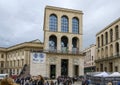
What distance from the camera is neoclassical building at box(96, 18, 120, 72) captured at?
62844 millimetres

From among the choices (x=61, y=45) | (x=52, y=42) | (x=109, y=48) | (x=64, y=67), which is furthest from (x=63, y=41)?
(x=109, y=48)

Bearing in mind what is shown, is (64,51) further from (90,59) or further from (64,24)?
(90,59)

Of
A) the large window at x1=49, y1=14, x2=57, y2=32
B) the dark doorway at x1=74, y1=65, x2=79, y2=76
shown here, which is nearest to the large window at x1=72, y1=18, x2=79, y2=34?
the large window at x1=49, y1=14, x2=57, y2=32

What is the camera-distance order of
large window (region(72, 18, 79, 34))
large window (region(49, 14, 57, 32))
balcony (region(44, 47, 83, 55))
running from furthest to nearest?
large window (region(72, 18, 79, 34)) → large window (region(49, 14, 57, 32)) → balcony (region(44, 47, 83, 55))

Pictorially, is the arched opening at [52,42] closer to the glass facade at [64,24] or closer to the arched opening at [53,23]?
the arched opening at [53,23]

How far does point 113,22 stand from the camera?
66188 millimetres

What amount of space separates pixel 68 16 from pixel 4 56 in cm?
3984

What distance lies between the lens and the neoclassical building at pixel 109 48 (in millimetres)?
62844

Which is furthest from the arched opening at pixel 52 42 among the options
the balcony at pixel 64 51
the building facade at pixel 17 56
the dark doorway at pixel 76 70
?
the building facade at pixel 17 56

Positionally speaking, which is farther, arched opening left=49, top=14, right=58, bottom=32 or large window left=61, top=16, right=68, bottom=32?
large window left=61, top=16, right=68, bottom=32

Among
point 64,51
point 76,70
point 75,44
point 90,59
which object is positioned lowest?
point 76,70

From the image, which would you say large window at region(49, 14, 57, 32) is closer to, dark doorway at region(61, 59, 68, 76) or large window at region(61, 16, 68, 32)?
large window at region(61, 16, 68, 32)

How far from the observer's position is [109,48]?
67.9m

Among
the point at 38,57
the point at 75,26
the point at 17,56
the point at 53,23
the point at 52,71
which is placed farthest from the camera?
the point at 17,56
